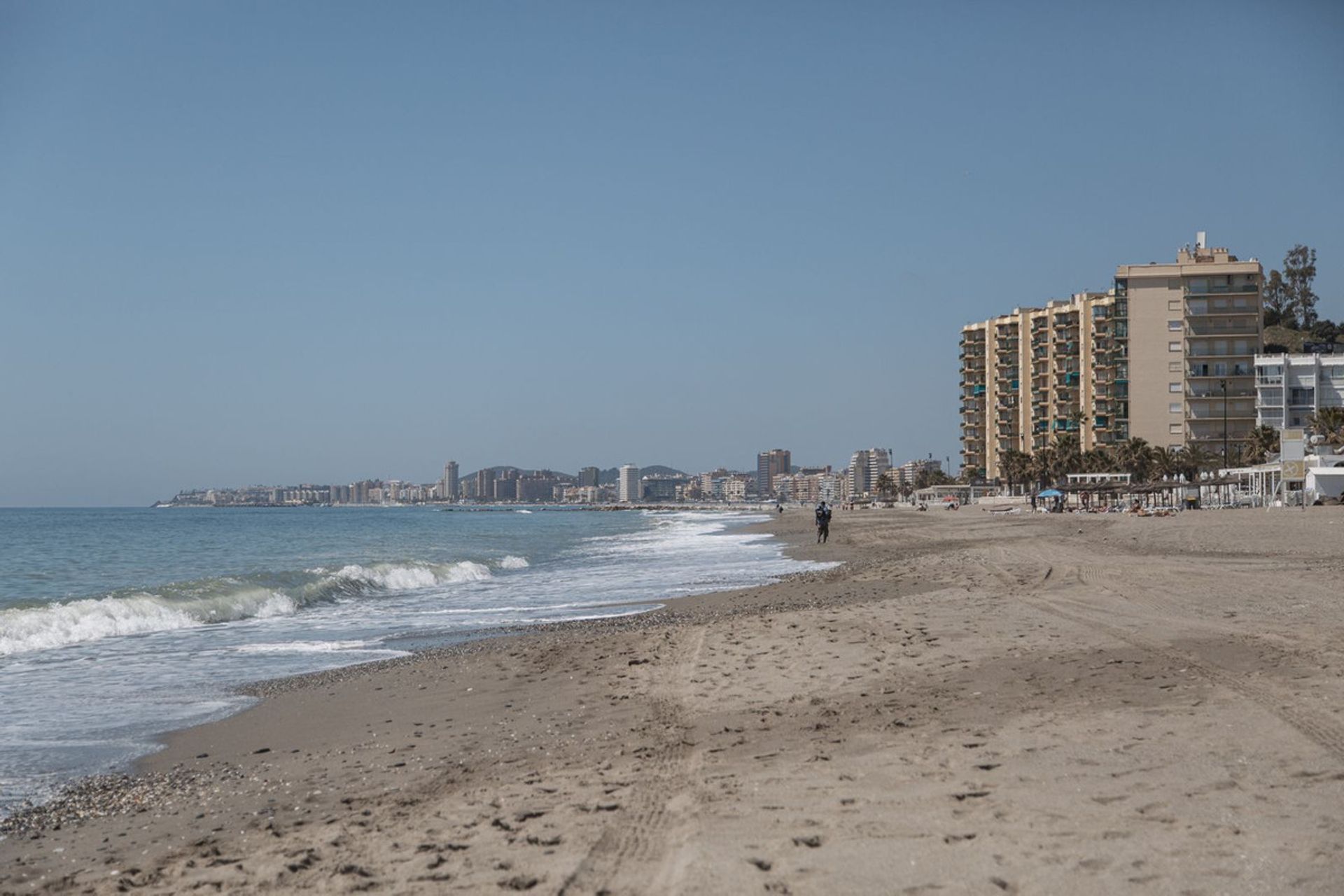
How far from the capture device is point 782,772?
20.3 ft

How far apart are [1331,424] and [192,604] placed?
76741mm

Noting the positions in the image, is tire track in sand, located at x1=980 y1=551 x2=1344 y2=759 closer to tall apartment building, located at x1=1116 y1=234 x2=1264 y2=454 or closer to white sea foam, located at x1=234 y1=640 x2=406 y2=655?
white sea foam, located at x1=234 y1=640 x2=406 y2=655

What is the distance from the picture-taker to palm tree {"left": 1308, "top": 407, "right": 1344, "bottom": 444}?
7281cm

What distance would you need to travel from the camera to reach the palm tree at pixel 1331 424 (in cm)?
7281

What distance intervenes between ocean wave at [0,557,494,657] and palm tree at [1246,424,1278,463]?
67597mm

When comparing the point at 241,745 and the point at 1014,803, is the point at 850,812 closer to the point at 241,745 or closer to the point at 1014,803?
the point at 1014,803

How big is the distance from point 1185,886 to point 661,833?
7.32ft

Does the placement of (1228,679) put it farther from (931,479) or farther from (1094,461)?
(931,479)

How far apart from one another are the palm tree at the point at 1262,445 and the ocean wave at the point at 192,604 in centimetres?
6760

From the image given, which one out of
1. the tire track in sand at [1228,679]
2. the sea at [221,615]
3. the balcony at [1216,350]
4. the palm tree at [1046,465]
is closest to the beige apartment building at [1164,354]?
the balcony at [1216,350]

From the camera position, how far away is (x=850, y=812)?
534 cm

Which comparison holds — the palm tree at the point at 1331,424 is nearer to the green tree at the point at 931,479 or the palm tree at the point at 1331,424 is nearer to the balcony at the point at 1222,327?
the balcony at the point at 1222,327

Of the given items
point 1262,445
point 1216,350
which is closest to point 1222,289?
point 1216,350

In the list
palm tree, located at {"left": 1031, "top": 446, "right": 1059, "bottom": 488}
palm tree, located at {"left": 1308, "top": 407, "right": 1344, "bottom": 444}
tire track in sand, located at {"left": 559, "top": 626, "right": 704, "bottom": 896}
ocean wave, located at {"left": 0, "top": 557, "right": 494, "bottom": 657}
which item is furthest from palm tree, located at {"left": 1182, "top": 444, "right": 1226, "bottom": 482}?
tire track in sand, located at {"left": 559, "top": 626, "right": 704, "bottom": 896}
